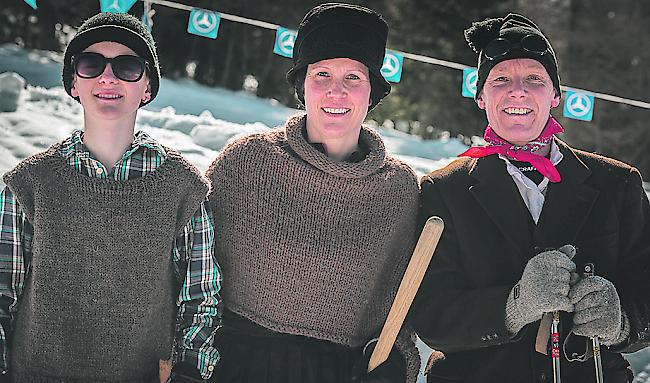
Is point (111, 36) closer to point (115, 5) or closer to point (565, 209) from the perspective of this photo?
point (565, 209)

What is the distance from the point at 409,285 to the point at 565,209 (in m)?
0.65

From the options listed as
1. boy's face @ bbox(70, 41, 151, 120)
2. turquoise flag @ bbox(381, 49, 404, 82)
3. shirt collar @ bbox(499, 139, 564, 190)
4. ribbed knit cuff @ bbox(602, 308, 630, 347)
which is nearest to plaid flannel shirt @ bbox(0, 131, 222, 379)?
boy's face @ bbox(70, 41, 151, 120)

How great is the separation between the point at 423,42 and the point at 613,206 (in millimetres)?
12632

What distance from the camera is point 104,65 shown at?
2342 millimetres

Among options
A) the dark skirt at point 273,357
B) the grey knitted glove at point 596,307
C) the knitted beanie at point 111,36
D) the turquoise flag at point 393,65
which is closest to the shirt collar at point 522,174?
the grey knitted glove at point 596,307

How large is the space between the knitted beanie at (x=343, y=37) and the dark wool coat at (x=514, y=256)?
58 centimetres

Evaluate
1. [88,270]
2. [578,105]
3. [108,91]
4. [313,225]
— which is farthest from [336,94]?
[578,105]

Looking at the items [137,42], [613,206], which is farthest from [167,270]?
[613,206]

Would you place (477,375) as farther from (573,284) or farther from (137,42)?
(137,42)

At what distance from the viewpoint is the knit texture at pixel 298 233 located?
255 cm

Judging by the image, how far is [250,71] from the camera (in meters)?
17.4

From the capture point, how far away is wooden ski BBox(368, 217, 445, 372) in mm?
2244

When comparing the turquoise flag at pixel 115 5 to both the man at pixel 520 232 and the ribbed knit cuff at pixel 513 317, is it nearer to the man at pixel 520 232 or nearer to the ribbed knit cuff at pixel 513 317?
the man at pixel 520 232

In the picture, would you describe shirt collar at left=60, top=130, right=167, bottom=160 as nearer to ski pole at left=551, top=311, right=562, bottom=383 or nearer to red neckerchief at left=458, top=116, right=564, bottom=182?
red neckerchief at left=458, top=116, right=564, bottom=182
